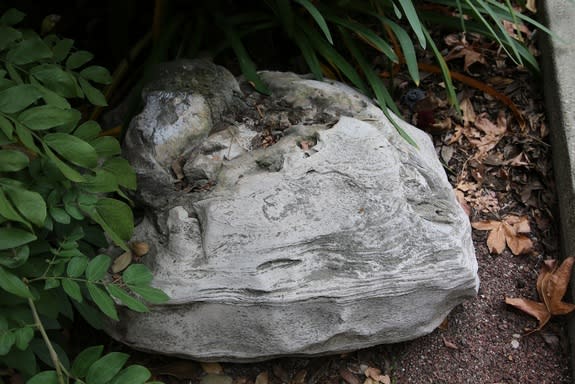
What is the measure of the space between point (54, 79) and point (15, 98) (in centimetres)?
27

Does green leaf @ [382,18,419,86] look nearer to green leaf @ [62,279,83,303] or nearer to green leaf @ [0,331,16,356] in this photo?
green leaf @ [62,279,83,303]

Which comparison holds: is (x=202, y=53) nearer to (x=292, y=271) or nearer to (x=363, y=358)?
(x=292, y=271)

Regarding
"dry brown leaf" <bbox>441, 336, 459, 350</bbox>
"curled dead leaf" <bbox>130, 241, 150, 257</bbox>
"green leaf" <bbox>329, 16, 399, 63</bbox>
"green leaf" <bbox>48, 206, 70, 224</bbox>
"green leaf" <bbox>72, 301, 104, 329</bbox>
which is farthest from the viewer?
"green leaf" <bbox>329, 16, 399, 63</bbox>

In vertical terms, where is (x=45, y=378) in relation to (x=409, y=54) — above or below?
above

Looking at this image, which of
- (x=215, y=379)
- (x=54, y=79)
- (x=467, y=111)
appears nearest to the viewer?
(x=54, y=79)

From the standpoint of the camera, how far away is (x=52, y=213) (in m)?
1.80

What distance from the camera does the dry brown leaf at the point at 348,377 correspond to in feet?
7.72

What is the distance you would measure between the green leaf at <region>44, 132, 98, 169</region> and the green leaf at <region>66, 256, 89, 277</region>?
0.25 meters

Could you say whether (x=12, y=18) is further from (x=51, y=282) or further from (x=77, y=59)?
(x=51, y=282)

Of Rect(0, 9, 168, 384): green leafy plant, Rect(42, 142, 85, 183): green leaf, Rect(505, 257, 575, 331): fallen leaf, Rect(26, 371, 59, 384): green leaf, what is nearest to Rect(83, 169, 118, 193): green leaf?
Rect(0, 9, 168, 384): green leafy plant

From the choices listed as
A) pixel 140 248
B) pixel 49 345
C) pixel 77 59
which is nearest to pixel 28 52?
pixel 77 59

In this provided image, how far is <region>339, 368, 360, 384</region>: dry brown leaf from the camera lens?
235cm

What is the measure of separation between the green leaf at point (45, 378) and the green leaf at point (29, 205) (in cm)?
33

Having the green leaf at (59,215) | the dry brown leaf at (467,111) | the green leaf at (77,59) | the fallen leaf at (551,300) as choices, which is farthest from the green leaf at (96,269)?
the dry brown leaf at (467,111)
